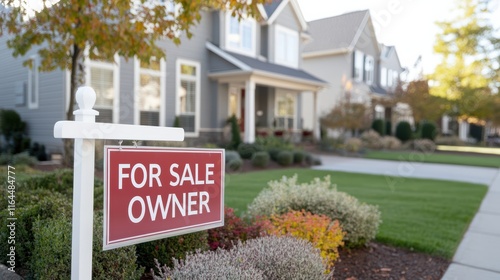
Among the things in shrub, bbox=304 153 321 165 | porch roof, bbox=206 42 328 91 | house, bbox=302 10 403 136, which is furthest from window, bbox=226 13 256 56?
shrub, bbox=304 153 321 165

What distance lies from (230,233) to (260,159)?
9.23 m

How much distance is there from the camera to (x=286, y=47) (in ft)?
63.9

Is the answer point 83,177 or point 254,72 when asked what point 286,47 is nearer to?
point 254,72

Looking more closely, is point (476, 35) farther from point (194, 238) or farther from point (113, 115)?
point (194, 238)

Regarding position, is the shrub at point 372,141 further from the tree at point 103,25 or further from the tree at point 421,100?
the tree at point 103,25

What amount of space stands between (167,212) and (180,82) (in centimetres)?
1298

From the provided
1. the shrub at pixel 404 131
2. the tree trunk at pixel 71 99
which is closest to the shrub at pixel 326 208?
the tree trunk at pixel 71 99

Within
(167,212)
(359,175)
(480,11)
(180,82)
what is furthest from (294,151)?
(480,11)

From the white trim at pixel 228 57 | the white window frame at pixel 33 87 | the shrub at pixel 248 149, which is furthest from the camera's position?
the white trim at pixel 228 57

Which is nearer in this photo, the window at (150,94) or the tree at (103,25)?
the tree at (103,25)

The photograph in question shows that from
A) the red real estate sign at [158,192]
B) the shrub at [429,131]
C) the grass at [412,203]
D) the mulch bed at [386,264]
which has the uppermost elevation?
the shrub at [429,131]

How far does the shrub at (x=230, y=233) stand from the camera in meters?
3.52

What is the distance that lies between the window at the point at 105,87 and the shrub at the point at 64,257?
9711 mm

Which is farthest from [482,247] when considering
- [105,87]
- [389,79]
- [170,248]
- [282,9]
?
[389,79]
